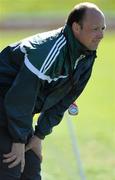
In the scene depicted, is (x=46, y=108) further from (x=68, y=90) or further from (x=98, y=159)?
(x=98, y=159)

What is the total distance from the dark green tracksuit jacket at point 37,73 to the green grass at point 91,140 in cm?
290

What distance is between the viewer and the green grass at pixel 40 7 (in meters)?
25.1

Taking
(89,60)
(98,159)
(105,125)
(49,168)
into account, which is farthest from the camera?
(105,125)

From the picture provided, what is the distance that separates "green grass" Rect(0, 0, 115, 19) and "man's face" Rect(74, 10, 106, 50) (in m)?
18.3

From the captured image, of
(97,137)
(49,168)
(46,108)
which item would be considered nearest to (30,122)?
(46,108)

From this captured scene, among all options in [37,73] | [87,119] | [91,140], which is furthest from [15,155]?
[87,119]

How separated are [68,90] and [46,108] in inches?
7.8

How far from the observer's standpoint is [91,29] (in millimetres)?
5508

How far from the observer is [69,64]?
5.53 m

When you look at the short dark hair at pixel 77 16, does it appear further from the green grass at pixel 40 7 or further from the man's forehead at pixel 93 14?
the green grass at pixel 40 7

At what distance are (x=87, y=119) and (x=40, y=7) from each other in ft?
49.6

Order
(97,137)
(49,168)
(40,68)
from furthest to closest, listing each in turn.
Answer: (97,137) → (49,168) → (40,68)

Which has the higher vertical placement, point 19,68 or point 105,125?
point 19,68

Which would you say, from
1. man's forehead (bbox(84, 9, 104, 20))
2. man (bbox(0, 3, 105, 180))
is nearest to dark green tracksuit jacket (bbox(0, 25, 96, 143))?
man (bbox(0, 3, 105, 180))
